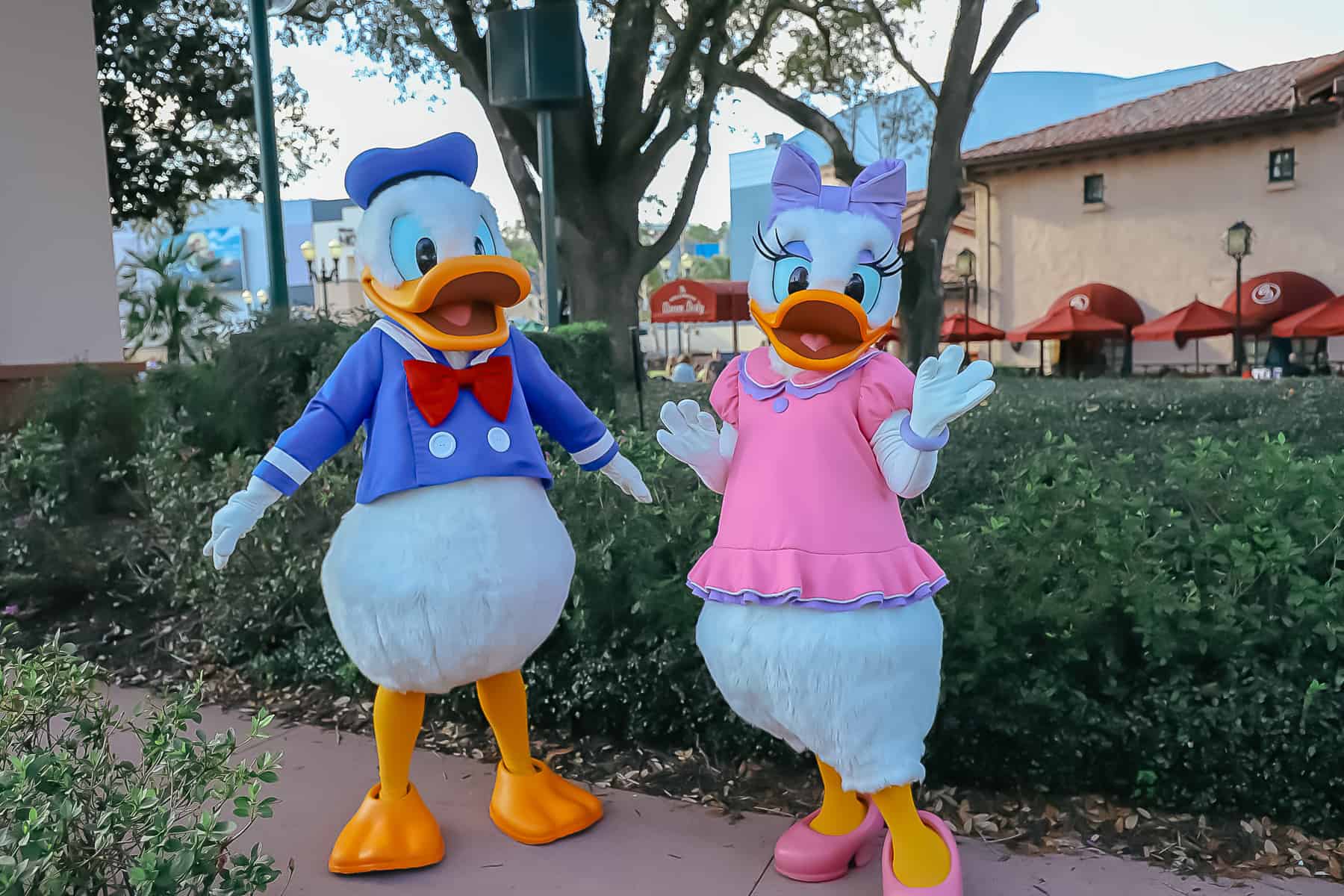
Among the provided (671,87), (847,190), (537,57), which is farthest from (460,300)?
(671,87)

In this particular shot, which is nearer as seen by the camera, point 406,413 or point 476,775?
point 406,413

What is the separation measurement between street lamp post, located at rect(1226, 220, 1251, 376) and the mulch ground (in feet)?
48.3

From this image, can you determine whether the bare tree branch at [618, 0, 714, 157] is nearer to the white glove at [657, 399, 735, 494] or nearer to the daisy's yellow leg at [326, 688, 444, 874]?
the white glove at [657, 399, 735, 494]

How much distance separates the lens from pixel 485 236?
8.61ft

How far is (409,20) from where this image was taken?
11484 mm

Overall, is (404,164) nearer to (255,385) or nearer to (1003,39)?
(255,385)

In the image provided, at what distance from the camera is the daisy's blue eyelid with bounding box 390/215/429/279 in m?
2.52

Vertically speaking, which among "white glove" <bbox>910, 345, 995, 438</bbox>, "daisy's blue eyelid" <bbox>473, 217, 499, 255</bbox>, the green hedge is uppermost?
"daisy's blue eyelid" <bbox>473, 217, 499, 255</bbox>

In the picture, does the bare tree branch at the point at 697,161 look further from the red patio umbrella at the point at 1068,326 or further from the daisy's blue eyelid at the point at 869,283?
the red patio umbrella at the point at 1068,326

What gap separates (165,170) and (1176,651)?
13.4 metres

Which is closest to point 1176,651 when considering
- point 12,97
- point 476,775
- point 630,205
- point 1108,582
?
point 1108,582

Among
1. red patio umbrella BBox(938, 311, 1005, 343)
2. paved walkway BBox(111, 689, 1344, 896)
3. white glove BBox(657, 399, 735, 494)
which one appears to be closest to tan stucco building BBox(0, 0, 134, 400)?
paved walkway BBox(111, 689, 1344, 896)

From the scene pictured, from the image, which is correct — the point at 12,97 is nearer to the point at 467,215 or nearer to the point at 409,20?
the point at 409,20

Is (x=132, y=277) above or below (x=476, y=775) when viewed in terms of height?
above
